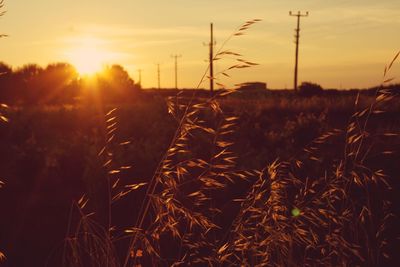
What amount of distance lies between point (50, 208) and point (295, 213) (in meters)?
5.21

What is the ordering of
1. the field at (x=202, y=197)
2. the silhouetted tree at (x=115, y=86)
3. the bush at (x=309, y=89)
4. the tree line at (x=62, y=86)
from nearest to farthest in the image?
the field at (x=202, y=197)
the bush at (x=309, y=89)
the tree line at (x=62, y=86)
the silhouetted tree at (x=115, y=86)

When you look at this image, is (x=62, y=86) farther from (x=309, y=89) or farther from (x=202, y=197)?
(x=202, y=197)

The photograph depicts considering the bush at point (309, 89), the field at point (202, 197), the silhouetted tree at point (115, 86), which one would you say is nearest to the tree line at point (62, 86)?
Result: the silhouetted tree at point (115, 86)

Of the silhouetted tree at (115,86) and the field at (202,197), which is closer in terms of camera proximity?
the field at (202,197)

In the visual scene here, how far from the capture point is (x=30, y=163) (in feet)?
29.5

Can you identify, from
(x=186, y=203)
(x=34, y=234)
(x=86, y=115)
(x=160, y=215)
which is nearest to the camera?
(x=160, y=215)

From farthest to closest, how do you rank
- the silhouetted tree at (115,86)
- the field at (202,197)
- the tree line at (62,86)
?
the silhouetted tree at (115,86) → the tree line at (62,86) → the field at (202,197)

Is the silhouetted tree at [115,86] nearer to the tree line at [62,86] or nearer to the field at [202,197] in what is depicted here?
the tree line at [62,86]

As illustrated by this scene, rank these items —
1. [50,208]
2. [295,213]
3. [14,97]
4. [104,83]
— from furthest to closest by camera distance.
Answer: [104,83]
[14,97]
[50,208]
[295,213]

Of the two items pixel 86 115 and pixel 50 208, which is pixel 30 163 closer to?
pixel 50 208

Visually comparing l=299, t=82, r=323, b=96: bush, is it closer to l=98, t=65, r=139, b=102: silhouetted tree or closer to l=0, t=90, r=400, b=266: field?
l=98, t=65, r=139, b=102: silhouetted tree

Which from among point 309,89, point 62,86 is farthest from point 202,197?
point 62,86

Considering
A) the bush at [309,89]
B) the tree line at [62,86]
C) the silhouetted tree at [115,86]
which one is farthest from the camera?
the silhouetted tree at [115,86]

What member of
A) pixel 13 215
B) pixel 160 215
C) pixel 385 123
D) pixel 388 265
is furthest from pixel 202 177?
pixel 385 123
